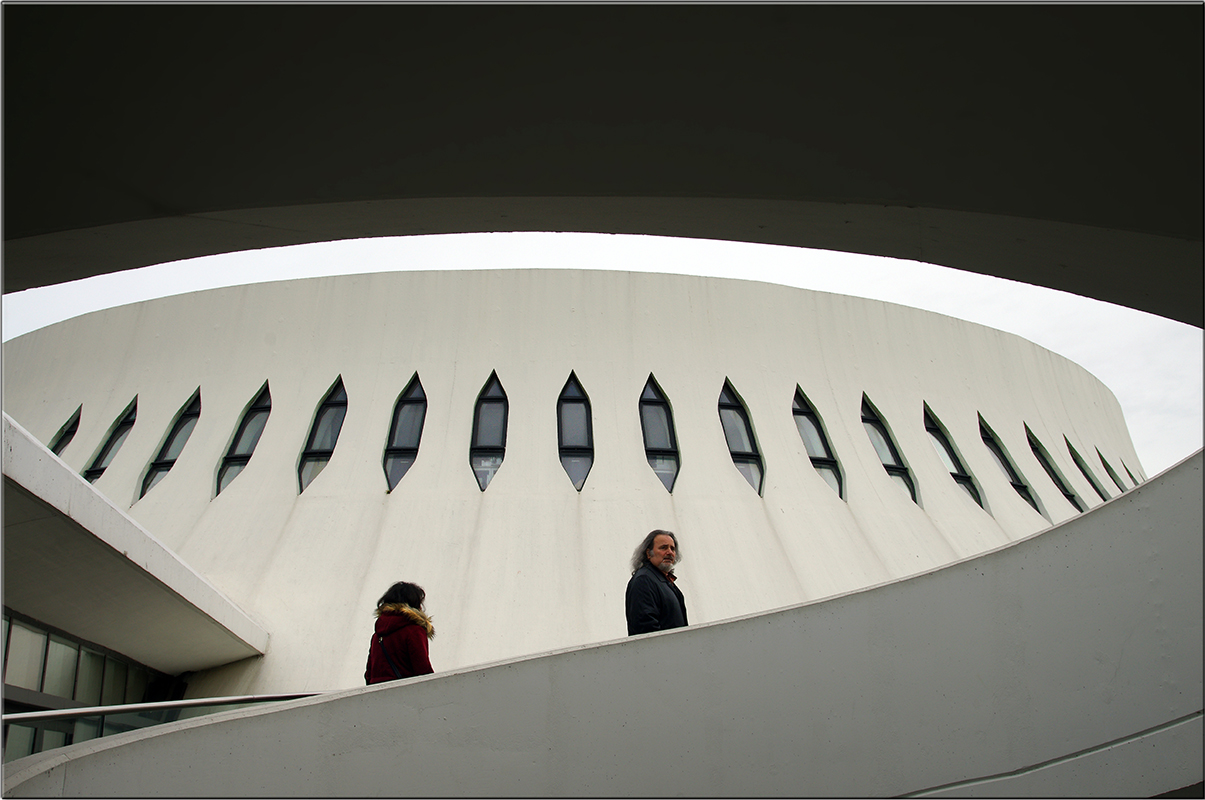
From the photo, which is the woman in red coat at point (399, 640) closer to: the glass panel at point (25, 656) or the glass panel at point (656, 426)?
the glass panel at point (25, 656)

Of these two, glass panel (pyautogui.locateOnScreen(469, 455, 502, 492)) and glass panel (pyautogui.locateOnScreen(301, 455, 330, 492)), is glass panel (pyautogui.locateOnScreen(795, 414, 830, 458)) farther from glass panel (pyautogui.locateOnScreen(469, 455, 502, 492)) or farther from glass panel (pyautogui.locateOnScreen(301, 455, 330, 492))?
glass panel (pyautogui.locateOnScreen(301, 455, 330, 492))

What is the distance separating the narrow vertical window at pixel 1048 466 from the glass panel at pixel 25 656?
14197 mm

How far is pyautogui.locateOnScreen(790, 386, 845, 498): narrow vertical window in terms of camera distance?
12891 mm

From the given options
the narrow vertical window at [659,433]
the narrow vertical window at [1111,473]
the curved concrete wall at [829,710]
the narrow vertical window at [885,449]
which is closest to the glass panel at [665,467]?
the narrow vertical window at [659,433]

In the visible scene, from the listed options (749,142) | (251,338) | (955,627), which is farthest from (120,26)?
(251,338)

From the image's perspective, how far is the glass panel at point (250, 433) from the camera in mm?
12773

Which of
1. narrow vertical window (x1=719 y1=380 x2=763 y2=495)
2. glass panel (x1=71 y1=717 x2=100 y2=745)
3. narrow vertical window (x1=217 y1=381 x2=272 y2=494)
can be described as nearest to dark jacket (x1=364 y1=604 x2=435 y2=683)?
glass panel (x1=71 y1=717 x2=100 y2=745)

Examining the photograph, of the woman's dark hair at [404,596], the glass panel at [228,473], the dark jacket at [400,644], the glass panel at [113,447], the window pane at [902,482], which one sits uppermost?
the glass panel at [113,447]

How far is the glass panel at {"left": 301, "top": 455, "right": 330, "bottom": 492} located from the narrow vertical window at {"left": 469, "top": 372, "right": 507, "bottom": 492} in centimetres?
208

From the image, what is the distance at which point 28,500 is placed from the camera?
5.78 m

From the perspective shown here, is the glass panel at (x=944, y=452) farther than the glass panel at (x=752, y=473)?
Yes

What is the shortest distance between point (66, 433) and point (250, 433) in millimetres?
3208

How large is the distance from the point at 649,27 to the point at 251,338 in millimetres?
12623

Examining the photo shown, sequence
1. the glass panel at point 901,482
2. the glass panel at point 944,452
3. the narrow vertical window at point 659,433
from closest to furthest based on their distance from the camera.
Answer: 1. the narrow vertical window at point 659,433
2. the glass panel at point 901,482
3. the glass panel at point 944,452
